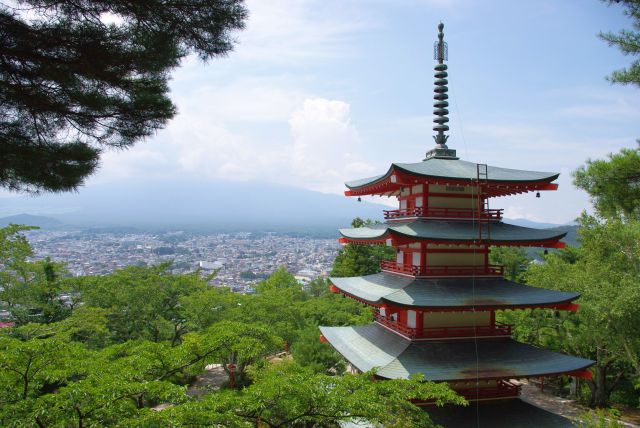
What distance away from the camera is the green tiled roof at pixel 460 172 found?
1294 centimetres

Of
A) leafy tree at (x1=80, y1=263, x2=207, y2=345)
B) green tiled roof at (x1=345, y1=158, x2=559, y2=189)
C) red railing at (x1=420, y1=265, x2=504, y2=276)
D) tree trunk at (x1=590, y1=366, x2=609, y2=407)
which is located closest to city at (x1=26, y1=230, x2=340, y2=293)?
leafy tree at (x1=80, y1=263, x2=207, y2=345)

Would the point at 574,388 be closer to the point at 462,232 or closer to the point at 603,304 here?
the point at 603,304

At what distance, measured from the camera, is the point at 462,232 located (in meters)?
12.8

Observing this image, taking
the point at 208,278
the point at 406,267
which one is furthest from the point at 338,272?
the point at 406,267

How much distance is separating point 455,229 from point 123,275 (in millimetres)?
19715

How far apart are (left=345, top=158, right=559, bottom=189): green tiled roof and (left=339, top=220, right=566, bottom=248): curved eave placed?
1.53 metres

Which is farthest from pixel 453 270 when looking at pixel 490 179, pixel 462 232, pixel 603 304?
pixel 603 304

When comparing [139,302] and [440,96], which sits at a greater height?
[440,96]

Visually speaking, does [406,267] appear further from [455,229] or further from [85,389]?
[85,389]

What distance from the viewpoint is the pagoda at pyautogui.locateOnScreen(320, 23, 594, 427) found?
38.5 ft

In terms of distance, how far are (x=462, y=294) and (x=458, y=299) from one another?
1.40ft

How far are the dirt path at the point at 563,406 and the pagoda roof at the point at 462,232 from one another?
9649 millimetres

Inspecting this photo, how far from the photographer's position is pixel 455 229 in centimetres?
1302

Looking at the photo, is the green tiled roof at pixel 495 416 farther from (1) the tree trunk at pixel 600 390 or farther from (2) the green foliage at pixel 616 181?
(1) the tree trunk at pixel 600 390
